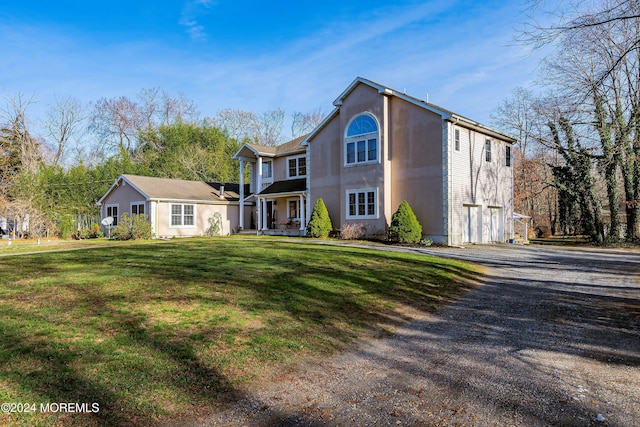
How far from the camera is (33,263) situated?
9.58 meters

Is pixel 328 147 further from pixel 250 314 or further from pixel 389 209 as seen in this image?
pixel 250 314

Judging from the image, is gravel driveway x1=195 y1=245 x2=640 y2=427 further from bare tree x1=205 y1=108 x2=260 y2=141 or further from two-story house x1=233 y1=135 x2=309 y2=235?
bare tree x1=205 y1=108 x2=260 y2=141

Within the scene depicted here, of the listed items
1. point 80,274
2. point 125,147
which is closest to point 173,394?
point 80,274

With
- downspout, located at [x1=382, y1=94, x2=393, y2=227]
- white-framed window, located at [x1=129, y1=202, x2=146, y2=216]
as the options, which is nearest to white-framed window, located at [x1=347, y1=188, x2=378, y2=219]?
downspout, located at [x1=382, y1=94, x2=393, y2=227]

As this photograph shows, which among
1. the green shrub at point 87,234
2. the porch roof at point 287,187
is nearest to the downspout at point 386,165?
the porch roof at point 287,187

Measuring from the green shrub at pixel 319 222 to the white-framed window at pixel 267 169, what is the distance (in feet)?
25.7

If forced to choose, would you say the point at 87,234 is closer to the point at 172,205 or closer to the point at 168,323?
the point at 172,205

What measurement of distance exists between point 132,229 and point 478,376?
914 inches

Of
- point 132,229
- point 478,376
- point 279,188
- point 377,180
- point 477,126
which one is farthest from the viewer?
point 279,188

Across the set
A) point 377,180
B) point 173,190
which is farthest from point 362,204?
point 173,190

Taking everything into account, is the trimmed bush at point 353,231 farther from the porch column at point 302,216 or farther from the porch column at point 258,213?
the porch column at point 258,213

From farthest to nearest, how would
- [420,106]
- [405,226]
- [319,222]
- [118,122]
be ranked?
[118,122] < [319,222] < [420,106] < [405,226]

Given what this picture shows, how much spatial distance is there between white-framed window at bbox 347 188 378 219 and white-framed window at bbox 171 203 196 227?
1164 cm

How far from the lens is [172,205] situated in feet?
87.8
